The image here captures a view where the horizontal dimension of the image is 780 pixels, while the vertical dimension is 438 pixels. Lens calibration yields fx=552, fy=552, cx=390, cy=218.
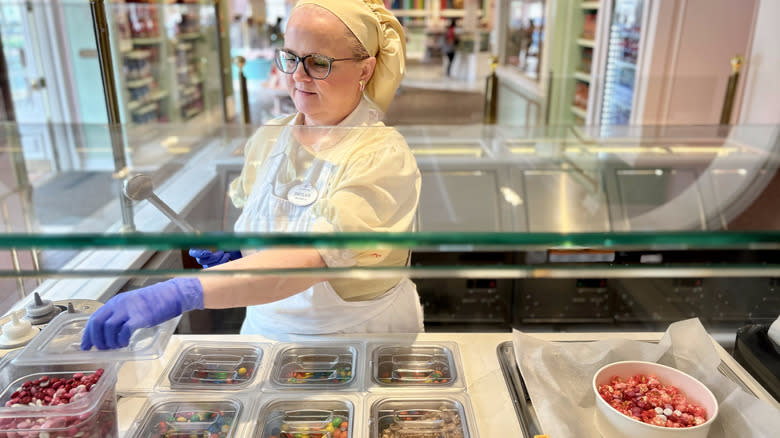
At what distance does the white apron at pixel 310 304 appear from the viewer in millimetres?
1027

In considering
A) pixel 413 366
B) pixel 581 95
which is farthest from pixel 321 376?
pixel 581 95

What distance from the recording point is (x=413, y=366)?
3.13 feet

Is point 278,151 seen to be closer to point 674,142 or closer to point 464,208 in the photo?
point 464,208

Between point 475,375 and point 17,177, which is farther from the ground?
point 17,177

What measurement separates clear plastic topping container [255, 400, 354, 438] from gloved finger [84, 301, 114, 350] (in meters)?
0.25

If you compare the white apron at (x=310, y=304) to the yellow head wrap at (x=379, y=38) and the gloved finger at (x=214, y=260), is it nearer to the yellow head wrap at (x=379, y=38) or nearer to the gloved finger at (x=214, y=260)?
the gloved finger at (x=214, y=260)

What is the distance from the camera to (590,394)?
33.8 inches

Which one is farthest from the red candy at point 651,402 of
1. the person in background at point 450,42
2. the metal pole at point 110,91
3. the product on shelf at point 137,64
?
the person in background at point 450,42

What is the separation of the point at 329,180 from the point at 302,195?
0.06 m

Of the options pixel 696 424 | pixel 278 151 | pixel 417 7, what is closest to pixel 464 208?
pixel 278 151

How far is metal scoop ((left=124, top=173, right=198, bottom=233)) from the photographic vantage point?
36.5 inches

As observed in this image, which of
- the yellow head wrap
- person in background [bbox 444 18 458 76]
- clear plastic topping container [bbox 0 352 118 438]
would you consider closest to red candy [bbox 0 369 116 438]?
clear plastic topping container [bbox 0 352 118 438]

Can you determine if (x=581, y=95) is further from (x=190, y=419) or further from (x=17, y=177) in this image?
(x=190, y=419)

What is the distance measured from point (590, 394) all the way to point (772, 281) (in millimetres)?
1588
